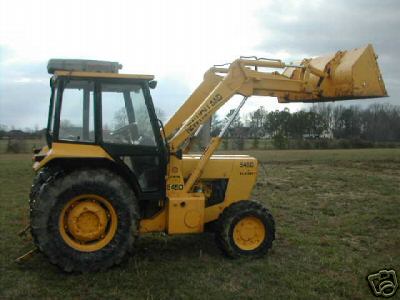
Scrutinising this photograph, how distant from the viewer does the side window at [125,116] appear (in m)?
6.93

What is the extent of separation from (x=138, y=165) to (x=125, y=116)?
0.74m

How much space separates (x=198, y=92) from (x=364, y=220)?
474cm

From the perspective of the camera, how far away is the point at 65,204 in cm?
648

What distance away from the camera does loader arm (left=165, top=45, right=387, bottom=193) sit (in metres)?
7.85

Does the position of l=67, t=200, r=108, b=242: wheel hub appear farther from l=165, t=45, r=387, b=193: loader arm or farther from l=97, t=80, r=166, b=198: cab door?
l=165, t=45, r=387, b=193: loader arm

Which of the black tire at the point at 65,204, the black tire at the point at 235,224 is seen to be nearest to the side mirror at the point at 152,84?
the black tire at the point at 65,204

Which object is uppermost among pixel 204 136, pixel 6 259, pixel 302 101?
pixel 302 101

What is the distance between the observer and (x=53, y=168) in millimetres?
6859

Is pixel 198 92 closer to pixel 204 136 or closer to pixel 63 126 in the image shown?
pixel 204 136

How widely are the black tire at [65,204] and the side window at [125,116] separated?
596 mm

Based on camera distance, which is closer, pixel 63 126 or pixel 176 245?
pixel 63 126

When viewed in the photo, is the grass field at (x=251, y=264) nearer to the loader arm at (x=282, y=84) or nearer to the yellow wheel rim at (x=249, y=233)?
the yellow wheel rim at (x=249, y=233)

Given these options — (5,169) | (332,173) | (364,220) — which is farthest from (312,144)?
(364,220)

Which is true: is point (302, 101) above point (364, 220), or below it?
above
